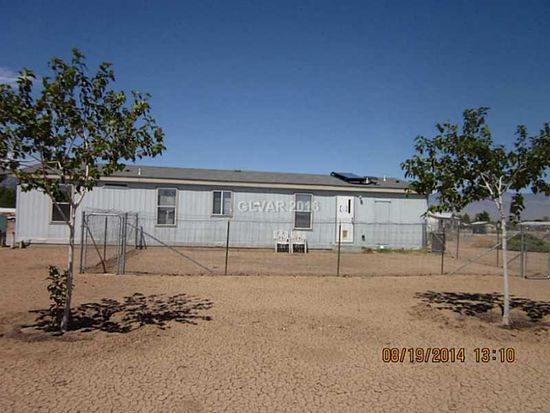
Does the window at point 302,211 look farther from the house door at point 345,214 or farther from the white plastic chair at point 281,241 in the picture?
the house door at point 345,214

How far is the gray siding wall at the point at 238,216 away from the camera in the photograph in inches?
715

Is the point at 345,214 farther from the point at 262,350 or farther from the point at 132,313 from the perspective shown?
the point at 262,350

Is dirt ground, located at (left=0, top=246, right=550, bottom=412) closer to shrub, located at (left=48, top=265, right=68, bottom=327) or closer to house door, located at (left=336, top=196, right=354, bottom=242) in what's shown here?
shrub, located at (left=48, top=265, right=68, bottom=327)

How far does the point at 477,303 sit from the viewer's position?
9156 millimetres

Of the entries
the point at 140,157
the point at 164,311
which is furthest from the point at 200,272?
the point at 140,157

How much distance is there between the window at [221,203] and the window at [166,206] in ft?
5.71

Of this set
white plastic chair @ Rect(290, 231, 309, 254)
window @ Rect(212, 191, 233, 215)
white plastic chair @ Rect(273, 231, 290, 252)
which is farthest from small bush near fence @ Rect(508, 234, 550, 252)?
window @ Rect(212, 191, 233, 215)

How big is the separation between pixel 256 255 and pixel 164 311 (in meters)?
9.77

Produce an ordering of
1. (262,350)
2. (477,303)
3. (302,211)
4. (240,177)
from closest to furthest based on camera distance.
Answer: (262,350)
(477,303)
(302,211)
(240,177)

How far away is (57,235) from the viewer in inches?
715

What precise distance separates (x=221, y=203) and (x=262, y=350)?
14.2 m

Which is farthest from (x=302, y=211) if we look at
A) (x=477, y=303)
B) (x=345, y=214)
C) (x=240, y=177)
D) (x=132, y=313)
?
(x=132, y=313)

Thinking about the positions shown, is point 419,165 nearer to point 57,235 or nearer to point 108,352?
point 108,352

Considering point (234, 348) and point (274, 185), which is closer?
point (234, 348)
